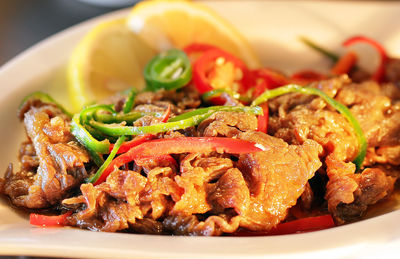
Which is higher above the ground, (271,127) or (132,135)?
(132,135)

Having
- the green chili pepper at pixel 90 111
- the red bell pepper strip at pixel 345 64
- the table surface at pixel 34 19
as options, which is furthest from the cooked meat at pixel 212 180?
the table surface at pixel 34 19

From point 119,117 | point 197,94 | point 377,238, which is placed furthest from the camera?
point 197,94

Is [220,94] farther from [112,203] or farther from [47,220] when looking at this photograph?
[47,220]

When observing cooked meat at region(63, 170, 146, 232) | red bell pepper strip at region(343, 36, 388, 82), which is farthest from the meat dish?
red bell pepper strip at region(343, 36, 388, 82)

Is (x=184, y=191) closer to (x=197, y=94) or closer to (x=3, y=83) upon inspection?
(x=197, y=94)

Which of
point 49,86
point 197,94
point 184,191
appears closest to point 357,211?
point 184,191

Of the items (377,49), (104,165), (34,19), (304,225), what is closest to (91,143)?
(104,165)
